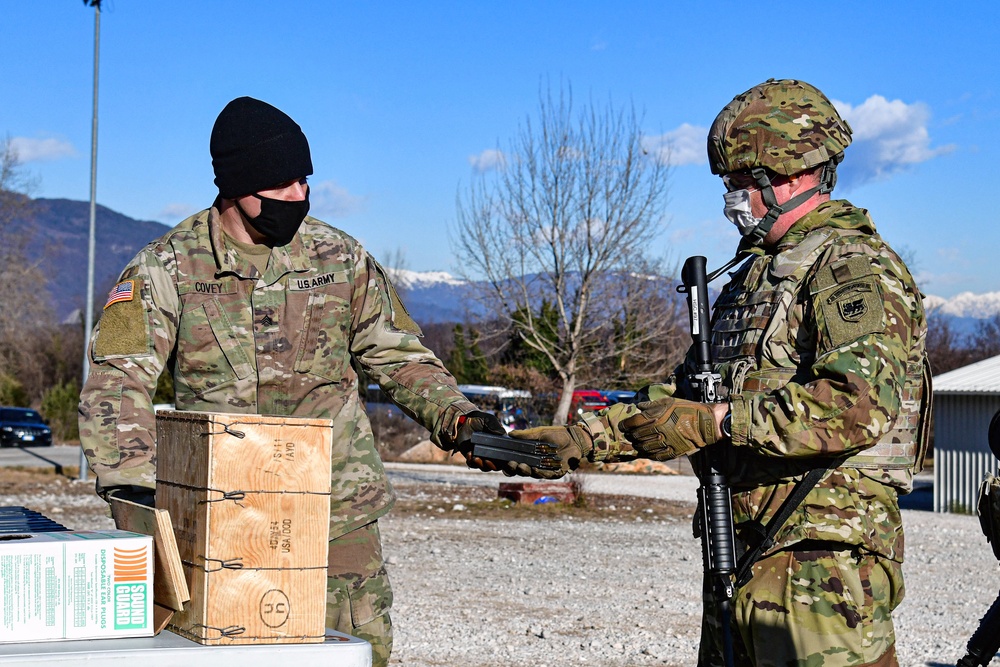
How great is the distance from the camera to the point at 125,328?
345cm

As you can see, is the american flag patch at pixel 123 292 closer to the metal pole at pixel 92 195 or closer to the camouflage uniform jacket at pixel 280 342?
the camouflage uniform jacket at pixel 280 342

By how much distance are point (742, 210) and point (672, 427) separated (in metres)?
0.75

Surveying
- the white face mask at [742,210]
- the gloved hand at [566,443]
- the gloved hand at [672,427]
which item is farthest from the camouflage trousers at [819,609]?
the white face mask at [742,210]

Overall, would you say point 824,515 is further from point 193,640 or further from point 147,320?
point 147,320

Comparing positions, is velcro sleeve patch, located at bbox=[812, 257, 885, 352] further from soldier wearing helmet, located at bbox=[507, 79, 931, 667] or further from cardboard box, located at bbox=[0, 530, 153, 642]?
cardboard box, located at bbox=[0, 530, 153, 642]

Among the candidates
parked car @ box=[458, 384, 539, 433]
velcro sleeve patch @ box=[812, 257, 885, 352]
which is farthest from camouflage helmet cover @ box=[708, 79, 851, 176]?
parked car @ box=[458, 384, 539, 433]

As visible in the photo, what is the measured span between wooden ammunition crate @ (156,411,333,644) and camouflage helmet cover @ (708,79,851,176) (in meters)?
1.58

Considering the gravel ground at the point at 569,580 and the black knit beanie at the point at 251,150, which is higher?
Answer: the black knit beanie at the point at 251,150

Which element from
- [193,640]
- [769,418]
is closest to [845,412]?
[769,418]

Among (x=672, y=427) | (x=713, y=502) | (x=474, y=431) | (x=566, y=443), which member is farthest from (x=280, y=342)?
(x=713, y=502)

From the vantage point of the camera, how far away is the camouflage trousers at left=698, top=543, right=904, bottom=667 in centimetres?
305

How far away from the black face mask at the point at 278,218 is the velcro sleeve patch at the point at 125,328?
1.36 feet

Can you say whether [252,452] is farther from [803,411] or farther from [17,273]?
[17,273]

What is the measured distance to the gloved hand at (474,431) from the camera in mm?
3471
